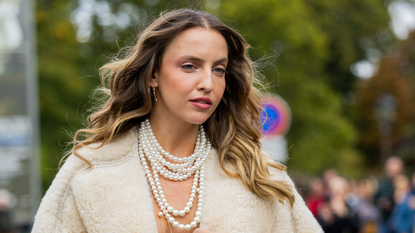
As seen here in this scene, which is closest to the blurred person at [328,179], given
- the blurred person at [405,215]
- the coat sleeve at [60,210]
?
the blurred person at [405,215]

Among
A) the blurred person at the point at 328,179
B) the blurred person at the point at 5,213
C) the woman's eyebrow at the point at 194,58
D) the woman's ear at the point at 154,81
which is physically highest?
the woman's eyebrow at the point at 194,58

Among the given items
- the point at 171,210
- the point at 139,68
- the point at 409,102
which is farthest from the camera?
the point at 409,102

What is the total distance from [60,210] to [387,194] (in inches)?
382

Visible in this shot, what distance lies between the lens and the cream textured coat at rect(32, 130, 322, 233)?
279 centimetres

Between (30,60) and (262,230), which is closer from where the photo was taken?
(262,230)

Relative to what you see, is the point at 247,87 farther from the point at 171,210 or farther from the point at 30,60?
the point at 30,60

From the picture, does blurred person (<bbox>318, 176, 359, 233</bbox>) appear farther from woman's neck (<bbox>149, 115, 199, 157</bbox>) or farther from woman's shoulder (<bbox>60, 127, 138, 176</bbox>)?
woman's shoulder (<bbox>60, 127, 138, 176</bbox>)

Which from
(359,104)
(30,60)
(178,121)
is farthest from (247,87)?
(359,104)

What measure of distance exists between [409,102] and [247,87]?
3819cm

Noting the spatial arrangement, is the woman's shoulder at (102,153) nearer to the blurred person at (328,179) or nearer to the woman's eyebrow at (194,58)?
the woman's eyebrow at (194,58)

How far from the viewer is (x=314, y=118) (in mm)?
25969

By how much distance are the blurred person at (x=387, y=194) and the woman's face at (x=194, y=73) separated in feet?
28.7

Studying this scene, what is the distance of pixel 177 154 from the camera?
3178 millimetres

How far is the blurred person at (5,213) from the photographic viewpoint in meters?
10.0
